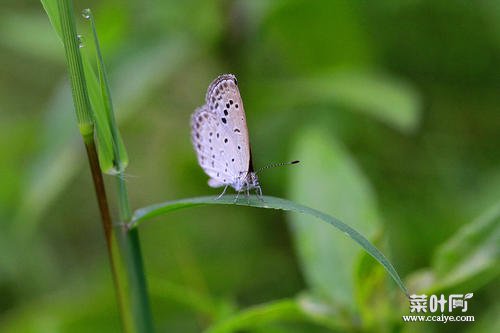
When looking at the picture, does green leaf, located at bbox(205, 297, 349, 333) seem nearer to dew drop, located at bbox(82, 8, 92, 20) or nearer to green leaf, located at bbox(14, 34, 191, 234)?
dew drop, located at bbox(82, 8, 92, 20)

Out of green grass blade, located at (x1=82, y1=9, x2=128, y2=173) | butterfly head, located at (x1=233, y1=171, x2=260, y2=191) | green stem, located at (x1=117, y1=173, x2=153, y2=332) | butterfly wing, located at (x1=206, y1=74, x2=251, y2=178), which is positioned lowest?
green stem, located at (x1=117, y1=173, x2=153, y2=332)

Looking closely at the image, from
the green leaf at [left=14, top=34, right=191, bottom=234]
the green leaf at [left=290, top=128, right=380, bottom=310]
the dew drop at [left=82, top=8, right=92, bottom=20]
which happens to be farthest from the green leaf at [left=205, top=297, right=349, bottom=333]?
the green leaf at [left=14, top=34, right=191, bottom=234]

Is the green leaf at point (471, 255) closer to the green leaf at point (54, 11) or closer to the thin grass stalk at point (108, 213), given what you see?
the thin grass stalk at point (108, 213)

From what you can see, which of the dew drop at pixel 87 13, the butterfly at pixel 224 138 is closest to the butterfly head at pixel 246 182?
the butterfly at pixel 224 138

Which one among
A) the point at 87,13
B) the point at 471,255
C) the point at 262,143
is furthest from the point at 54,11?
the point at 262,143

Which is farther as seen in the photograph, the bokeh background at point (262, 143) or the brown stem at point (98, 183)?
the bokeh background at point (262, 143)

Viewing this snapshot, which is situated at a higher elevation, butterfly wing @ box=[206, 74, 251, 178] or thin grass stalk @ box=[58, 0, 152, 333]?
butterfly wing @ box=[206, 74, 251, 178]
